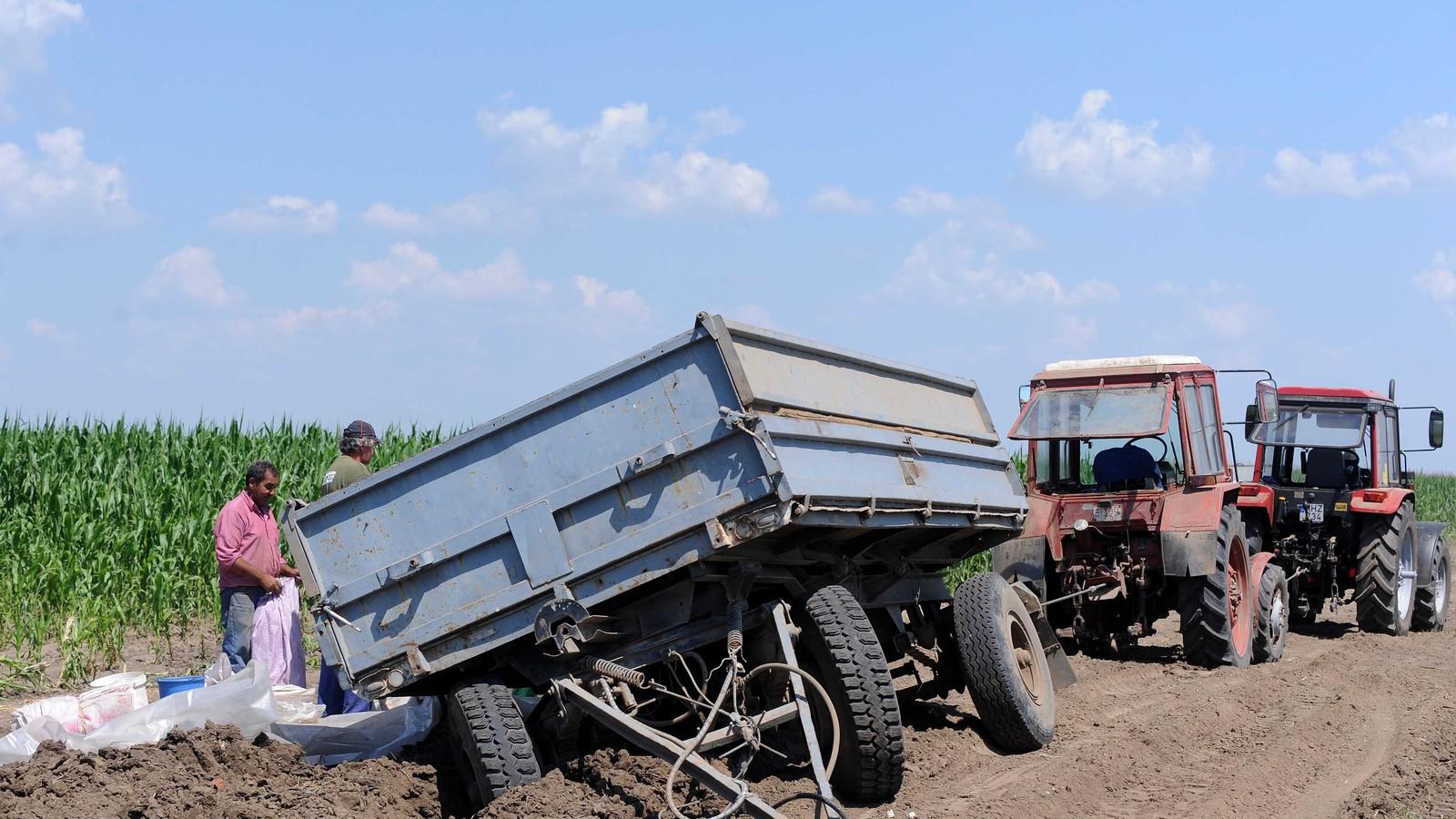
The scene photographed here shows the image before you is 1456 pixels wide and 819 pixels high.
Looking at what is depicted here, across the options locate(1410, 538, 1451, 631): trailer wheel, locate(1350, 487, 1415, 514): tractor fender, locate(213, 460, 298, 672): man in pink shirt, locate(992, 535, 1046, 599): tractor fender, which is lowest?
locate(1410, 538, 1451, 631): trailer wheel

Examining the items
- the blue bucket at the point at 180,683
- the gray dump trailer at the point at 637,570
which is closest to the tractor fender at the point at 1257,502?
the gray dump trailer at the point at 637,570

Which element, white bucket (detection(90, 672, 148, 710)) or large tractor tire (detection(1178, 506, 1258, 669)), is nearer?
white bucket (detection(90, 672, 148, 710))

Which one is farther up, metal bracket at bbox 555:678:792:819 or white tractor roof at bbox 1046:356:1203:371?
white tractor roof at bbox 1046:356:1203:371

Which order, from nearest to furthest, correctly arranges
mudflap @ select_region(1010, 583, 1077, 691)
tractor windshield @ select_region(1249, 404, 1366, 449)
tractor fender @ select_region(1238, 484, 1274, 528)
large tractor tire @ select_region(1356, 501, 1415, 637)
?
mudflap @ select_region(1010, 583, 1077, 691) → tractor fender @ select_region(1238, 484, 1274, 528) → large tractor tire @ select_region(1356, 501, 1415, 637) → tractor windshield @ select_region(1249, 404, 1366, 449)

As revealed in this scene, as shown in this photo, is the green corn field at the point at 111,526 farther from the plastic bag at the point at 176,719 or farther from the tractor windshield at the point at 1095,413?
the tractor windshield at the point at 1095,413

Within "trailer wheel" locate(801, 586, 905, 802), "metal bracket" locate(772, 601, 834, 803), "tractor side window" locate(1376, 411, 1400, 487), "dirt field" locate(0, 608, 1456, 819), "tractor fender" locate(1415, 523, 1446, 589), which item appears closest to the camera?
"metal bracket" locate(772, 601, 834, 803)

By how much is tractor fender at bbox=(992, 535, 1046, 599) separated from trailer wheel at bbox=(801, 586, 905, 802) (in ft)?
15.0

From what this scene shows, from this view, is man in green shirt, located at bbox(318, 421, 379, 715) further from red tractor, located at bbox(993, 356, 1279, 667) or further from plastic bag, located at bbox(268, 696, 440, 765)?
red tractor, located at bbox(993, 356, 1279, 667)

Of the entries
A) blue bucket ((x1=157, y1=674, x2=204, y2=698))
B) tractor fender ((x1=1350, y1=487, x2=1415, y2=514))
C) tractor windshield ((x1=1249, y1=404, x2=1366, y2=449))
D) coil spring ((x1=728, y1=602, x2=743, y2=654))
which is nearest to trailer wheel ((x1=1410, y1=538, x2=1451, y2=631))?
tractor fender ((x1=1350, y1=487, x2=1415, y2=514))

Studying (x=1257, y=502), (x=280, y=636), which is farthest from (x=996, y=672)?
(x=1257, y=502)

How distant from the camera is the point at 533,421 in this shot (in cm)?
645

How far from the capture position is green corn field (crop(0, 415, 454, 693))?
10930 millimetres

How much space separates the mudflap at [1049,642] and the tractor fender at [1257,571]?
300 centimetres

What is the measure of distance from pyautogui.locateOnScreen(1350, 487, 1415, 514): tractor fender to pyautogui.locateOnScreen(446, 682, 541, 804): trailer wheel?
9.88 m
